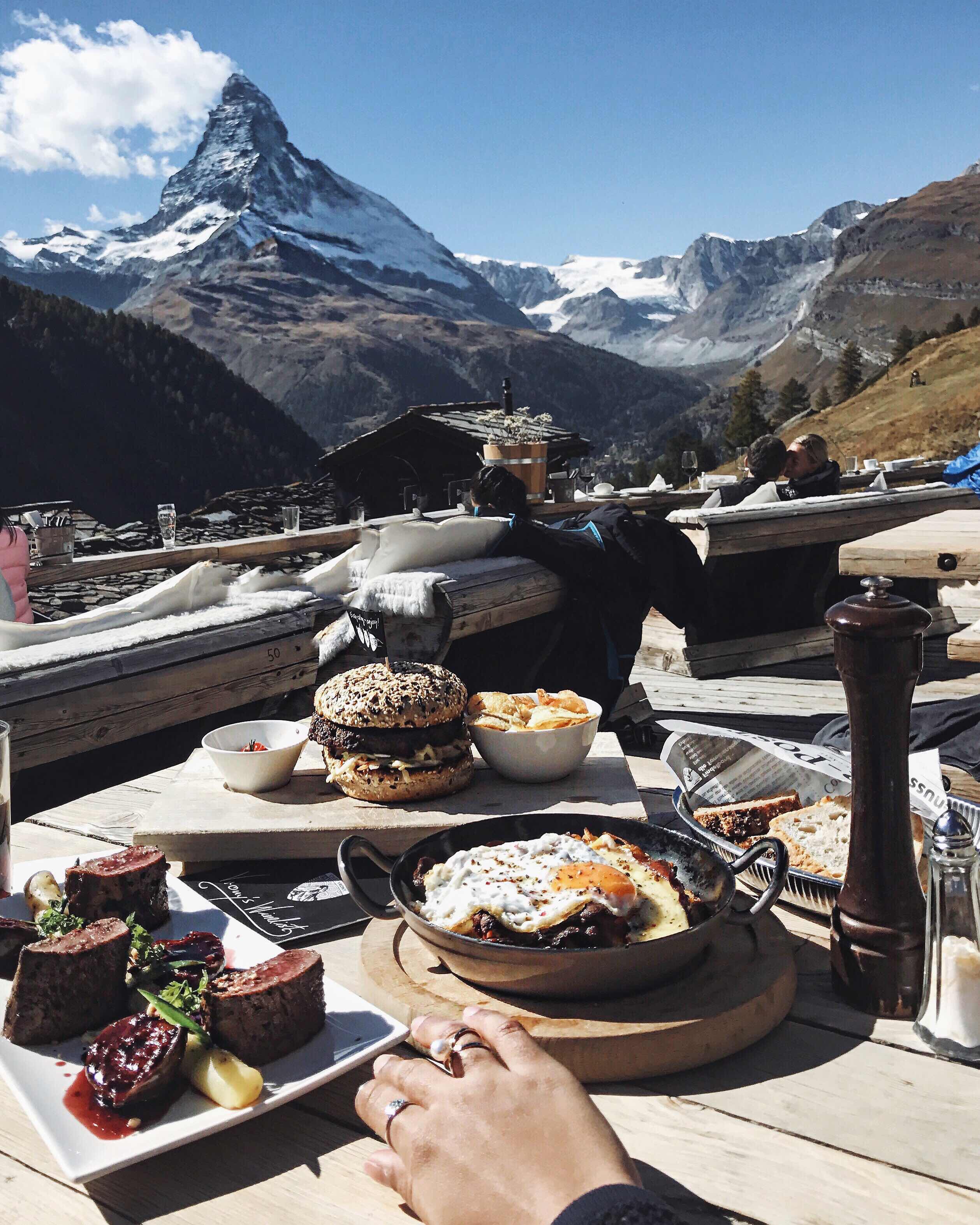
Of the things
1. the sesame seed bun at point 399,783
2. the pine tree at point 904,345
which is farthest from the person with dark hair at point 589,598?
the pine tree at point 904,345

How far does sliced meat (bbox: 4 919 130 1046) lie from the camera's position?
40.6 inches

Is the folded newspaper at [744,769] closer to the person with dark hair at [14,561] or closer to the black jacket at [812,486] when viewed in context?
the person with dark hair at [14,561]

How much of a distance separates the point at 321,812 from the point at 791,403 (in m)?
101

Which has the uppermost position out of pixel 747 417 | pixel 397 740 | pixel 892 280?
pixel 892 280

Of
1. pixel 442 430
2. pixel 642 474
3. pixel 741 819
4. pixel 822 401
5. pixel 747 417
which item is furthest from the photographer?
pixel 822 401

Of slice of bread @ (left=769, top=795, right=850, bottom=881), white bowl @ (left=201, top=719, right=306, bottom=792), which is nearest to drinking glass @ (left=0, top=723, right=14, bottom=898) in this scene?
white bowl @ (left=201, top=719, right=306, bottom=792)

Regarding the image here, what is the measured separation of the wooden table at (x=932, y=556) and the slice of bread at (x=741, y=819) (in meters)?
1.70

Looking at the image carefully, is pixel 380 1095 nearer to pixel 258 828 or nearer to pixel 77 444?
pixel 258 828

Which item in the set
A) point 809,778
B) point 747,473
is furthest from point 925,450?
point 809,778

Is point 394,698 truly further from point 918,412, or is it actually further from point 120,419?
point 120,419

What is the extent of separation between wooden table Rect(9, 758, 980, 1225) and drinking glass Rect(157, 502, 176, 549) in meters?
4.92

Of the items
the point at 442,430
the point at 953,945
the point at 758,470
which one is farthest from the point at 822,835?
the point at 442,430

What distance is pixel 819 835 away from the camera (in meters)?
1.42

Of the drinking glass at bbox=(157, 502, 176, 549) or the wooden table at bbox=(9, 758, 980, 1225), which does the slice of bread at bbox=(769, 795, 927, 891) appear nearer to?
the wooden table at bbox=(9, 758, 980, 1225)
